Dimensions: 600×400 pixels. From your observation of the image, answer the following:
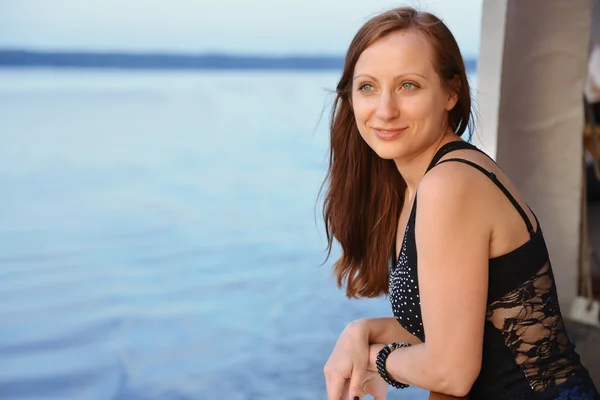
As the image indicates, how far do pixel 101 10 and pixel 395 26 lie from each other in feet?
80.4

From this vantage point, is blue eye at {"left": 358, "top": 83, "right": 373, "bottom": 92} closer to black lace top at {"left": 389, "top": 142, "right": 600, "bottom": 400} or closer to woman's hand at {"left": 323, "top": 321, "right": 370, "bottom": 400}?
black lace top at {"left": 389, "top": 142, "right": 600, "bottom": 400}

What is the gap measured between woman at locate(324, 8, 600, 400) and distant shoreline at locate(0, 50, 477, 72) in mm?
21825

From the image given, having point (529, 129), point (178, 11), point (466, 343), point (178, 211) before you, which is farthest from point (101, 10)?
point (466, 343)

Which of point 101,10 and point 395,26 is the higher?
point 395,26

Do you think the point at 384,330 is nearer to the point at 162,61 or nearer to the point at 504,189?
the point at 504,189

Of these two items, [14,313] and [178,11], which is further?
[178,11]

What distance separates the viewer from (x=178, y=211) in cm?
630

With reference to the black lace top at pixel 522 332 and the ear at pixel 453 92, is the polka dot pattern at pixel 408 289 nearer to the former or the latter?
the black lace top at pixel 522 332

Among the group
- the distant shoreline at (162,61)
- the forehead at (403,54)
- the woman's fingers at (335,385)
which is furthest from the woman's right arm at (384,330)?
the distant shoreline at (162,61)

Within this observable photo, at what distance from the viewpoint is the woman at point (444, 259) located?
129 cm

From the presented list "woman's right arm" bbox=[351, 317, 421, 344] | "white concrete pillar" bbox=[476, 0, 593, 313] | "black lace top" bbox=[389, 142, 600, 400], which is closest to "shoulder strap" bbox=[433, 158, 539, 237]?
"black lace top" bbox=[389, 142, 600, 400]

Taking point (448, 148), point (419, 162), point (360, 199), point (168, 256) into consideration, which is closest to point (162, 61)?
point (168, 256)

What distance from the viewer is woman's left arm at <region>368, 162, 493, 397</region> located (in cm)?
128

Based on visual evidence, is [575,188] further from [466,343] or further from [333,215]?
[466,343]
